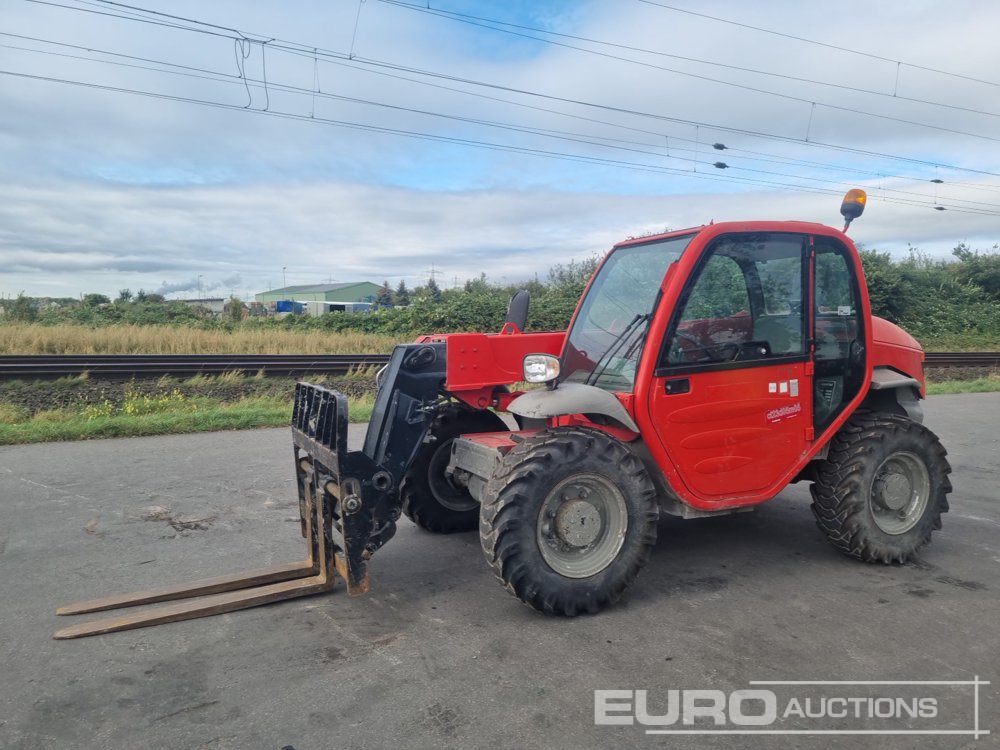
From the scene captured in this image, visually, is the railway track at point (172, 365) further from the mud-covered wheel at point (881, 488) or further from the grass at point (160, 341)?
the mud-covered wheel at point (881, 488)

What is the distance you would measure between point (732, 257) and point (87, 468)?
276 inches

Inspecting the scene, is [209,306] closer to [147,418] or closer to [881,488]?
[147,418]

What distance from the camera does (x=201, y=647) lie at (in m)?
3.94

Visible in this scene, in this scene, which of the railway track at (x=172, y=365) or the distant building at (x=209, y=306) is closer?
the railway track at (x=172, y=365)

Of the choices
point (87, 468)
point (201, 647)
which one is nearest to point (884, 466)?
point (201, 647)

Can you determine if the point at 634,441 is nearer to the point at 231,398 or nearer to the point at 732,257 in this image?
the point at 732,257

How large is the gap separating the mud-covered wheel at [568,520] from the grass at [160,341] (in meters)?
18.7

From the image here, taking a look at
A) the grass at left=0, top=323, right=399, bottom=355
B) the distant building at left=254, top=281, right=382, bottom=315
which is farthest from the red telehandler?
the distant building at left=254, top=281, right=382, bottom=315

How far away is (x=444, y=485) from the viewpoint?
233 inches

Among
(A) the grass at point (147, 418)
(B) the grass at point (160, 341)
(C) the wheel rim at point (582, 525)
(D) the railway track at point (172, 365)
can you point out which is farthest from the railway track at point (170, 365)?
(C) the wheel rim at point (582, 525)

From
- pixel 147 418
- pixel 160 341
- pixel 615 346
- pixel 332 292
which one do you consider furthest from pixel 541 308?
pixel 332 292

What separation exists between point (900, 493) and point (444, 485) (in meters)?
3.38

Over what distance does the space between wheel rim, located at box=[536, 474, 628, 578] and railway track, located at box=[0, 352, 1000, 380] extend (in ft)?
41.1

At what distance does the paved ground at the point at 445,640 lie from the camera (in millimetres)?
3240
